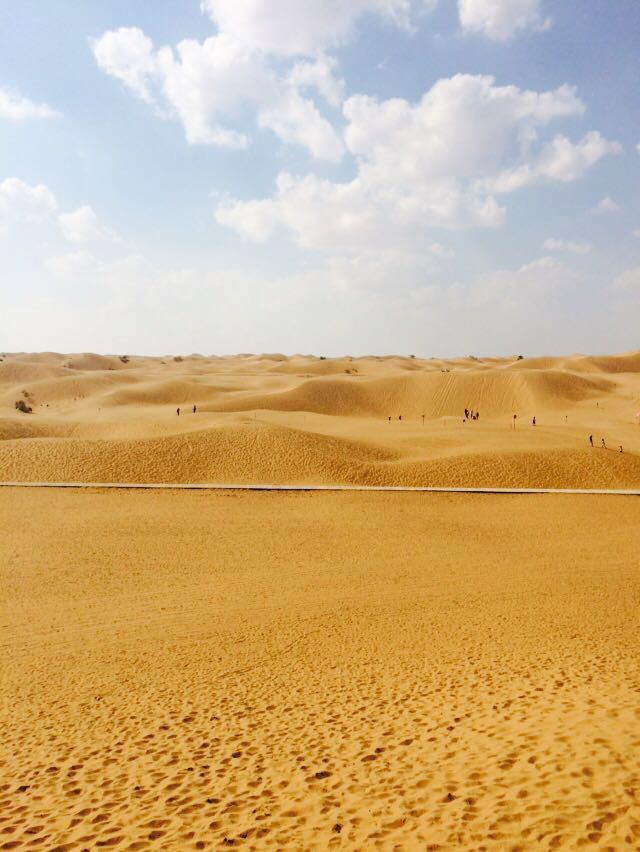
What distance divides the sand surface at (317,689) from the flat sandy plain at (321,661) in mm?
35

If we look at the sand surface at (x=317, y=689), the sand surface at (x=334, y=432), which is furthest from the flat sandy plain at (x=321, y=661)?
the sand surface at (x=334, y=432)

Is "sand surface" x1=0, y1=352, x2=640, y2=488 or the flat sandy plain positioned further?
"sand surface" x1=0, y1=352, x2=640, y2=488

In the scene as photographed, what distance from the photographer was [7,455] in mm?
30156

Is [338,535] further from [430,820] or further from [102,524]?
[430,820]

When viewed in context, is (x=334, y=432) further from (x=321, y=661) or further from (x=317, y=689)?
(x=317, y=689)

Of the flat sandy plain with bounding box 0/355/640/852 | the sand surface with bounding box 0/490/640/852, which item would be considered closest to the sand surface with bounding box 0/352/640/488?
the flat sandy plain with bounding box 0/355/640/852

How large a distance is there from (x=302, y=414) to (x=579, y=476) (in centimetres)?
2979

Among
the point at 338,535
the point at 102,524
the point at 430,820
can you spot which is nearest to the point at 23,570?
the point at 102,524

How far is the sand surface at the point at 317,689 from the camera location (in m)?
5.17

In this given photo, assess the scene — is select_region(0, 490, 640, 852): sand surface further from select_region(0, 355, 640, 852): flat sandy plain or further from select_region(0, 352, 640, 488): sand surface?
select_region(0, 352, 640, 488): sand surface

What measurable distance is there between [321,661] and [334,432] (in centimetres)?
3298

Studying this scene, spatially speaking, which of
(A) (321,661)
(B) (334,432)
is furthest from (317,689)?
(B) (334,432)

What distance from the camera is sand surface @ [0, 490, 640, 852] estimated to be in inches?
203

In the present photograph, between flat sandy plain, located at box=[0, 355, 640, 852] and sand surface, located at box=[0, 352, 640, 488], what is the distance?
37cm
